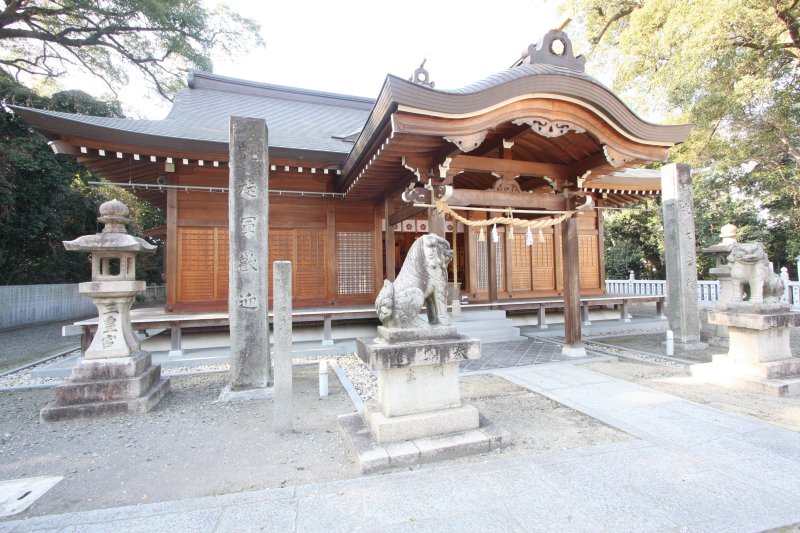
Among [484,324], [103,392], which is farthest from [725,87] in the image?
[103,392]

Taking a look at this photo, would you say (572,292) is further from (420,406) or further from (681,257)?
(420,406)

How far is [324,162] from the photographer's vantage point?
314 inches

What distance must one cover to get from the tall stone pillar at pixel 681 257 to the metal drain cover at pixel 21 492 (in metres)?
9.78

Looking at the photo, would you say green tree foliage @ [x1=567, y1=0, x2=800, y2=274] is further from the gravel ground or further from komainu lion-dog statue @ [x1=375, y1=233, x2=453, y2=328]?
the gravel ground

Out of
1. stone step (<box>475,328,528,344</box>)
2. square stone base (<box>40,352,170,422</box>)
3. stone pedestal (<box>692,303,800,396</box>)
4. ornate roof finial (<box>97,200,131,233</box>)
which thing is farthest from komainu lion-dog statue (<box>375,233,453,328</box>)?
stone step (<box>475,328,528,344</box>)

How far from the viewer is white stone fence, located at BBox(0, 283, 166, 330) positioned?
13156 millimetres

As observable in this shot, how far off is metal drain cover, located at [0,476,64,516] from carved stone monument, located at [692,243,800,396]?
7.36m

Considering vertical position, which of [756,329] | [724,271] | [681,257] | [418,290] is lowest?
[756,329]

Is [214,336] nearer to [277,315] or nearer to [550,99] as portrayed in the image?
[277,315]

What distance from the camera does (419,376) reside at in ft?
11.0

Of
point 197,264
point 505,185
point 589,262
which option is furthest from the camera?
point 589,262

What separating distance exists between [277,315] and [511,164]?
16.6 feet

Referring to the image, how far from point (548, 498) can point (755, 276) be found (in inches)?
183

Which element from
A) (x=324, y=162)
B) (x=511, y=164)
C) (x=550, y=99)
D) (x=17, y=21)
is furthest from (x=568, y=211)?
(x=17, y=21)
